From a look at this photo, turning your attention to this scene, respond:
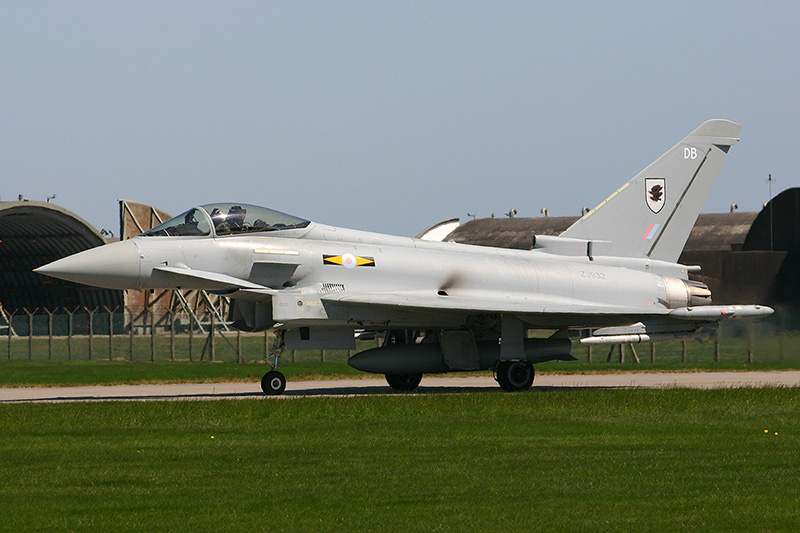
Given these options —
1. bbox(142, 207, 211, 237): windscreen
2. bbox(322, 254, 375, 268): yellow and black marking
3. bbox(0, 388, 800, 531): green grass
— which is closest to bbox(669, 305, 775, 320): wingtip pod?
bbox(0, 388, 800, 531): green grass

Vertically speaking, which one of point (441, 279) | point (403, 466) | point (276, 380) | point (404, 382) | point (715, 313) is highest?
point (441, 279)

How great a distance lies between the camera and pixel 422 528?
7.28 meters

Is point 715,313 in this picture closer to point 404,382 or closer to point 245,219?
point 404,382

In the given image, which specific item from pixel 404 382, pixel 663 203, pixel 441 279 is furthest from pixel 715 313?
pixel 404 382

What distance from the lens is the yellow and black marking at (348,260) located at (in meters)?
19.3

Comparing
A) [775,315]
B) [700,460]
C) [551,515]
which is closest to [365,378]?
[775,315]

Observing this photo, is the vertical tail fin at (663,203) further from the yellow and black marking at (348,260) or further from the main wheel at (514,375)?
the yellow and black marking at (348,260)

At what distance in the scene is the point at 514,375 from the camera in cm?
1984

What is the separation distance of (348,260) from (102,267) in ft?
14.7

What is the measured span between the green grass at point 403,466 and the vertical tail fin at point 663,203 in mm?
7102

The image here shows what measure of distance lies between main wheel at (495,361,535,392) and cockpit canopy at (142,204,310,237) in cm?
494

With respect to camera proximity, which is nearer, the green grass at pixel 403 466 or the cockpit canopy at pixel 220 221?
the green grass at pixel 403 466

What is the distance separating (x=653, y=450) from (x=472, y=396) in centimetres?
680

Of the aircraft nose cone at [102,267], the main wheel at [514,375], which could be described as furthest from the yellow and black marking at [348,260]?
the aircraft nose cone at [102,267]
